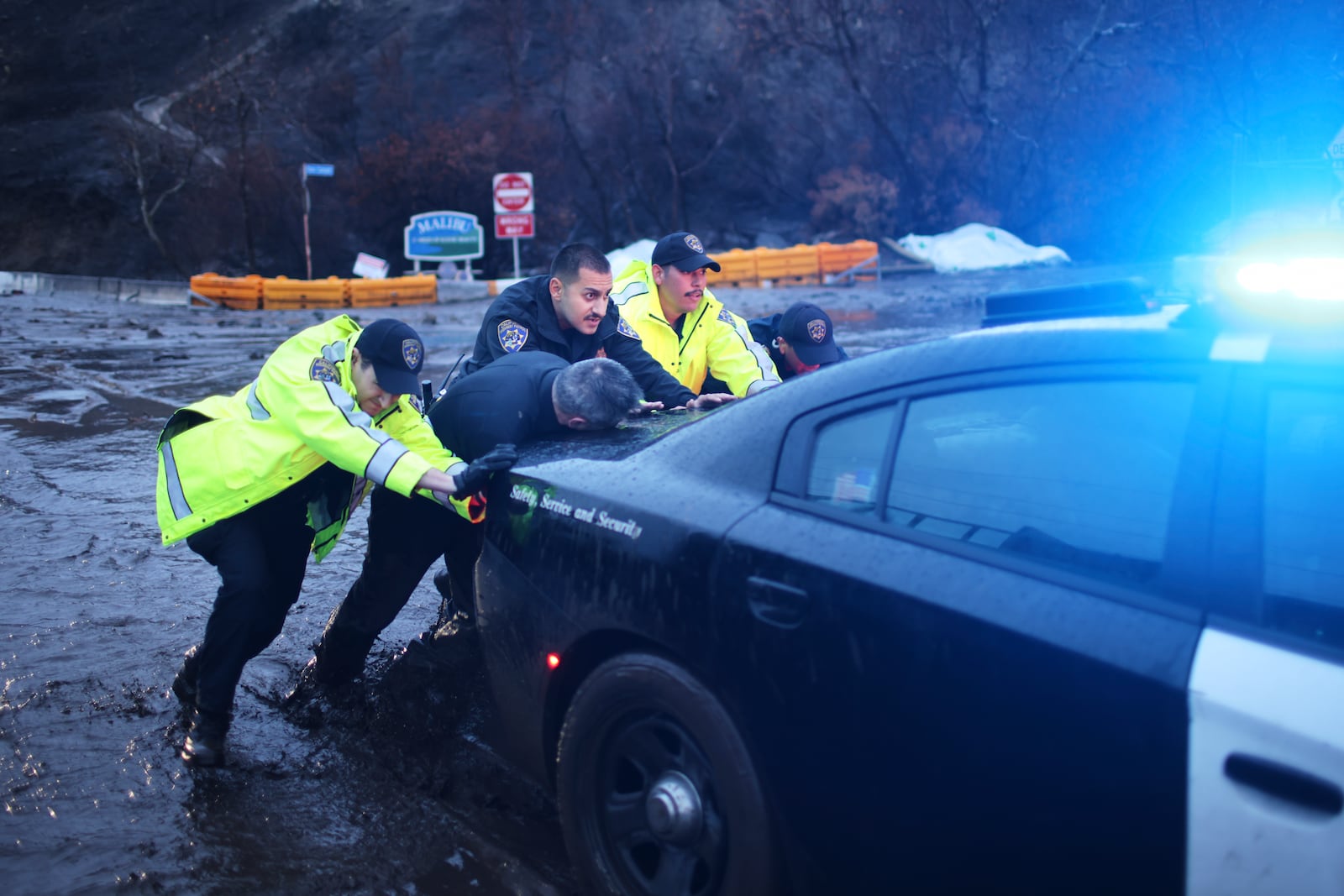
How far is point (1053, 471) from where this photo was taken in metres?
2.08

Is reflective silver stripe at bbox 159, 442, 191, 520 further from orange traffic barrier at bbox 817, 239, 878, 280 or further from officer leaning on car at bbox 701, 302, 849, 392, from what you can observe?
orange traffic barrier at bbox 817, 239, 878, 280

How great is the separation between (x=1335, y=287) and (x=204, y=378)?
12.6 metres

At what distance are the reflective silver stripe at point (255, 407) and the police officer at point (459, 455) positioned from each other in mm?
470

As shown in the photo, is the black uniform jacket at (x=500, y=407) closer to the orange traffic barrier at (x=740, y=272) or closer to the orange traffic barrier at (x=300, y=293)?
the orange traffic barrier at (x=740, y=272)

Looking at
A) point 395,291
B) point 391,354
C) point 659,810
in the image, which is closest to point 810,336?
point 391,354

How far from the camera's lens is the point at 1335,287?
1.98m

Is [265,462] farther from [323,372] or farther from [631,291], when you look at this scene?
[631,291]

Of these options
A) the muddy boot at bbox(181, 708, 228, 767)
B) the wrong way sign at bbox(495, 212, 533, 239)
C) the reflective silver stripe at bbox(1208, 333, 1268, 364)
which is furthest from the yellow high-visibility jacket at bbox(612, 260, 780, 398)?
the wrong way sign at bbox(495, 212, 533, 239)

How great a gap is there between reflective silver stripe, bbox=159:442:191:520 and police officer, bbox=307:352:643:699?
1.94ft

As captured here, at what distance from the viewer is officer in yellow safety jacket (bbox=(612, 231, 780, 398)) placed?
5516 millimetres

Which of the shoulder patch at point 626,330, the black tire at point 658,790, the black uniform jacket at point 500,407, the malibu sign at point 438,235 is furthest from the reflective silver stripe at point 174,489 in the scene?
the malibu sign at point 438,235

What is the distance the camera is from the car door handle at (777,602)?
→ 86.4 inches

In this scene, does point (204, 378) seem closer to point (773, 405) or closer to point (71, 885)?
point (71, 885)

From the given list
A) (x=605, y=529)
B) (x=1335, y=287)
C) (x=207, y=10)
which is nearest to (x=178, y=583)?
(x=605, y=529)
